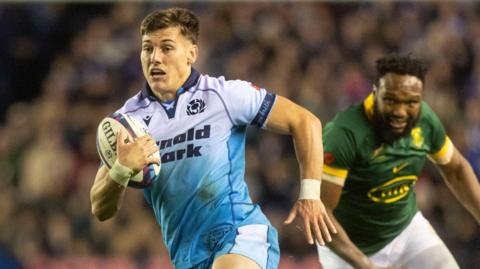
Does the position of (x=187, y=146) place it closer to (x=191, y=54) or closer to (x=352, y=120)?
(x=191, y=54)

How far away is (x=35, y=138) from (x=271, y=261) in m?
6.00

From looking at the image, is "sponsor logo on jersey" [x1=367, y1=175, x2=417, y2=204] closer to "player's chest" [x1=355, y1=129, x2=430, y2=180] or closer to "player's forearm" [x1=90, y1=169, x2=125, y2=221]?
"player's chest" [x1=355, y1=129, x2=430, y2=180]

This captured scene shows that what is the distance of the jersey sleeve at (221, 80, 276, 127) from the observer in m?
5.34

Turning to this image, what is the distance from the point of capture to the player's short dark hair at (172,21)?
5410 mm

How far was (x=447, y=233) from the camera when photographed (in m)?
9.65

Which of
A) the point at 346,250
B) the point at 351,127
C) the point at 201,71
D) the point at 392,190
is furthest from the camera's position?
the point at 201,71

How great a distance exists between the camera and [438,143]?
21.8ft

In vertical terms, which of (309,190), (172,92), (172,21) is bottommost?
(309,190)

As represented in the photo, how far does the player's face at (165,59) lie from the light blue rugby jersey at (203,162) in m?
0.09

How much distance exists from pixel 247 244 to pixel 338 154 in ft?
4.33

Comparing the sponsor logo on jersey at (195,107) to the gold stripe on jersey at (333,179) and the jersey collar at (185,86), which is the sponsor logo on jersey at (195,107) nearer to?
the jersey collar at (185,86)

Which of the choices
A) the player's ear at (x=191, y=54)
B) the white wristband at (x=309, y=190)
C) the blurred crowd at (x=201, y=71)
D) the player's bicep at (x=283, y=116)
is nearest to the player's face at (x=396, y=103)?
the player's bicep at (x=283, y=116)

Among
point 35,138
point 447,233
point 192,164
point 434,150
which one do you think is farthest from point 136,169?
point 35,138

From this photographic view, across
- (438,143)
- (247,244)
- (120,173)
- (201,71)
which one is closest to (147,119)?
(120,173)
